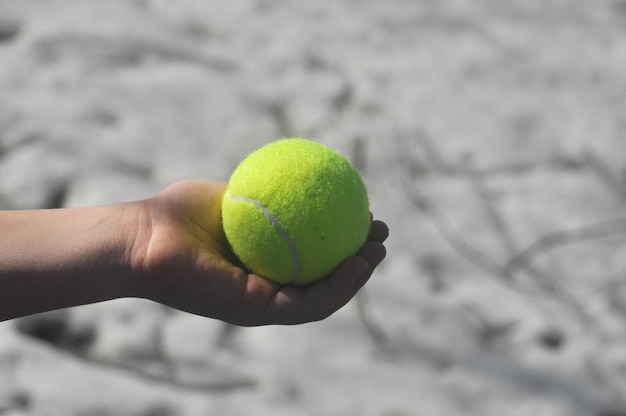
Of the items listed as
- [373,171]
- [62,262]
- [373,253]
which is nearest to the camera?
[62,262]

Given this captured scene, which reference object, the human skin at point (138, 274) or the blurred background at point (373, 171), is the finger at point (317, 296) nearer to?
the human skin at point (138, 274)

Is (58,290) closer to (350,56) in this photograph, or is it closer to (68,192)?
(68,192)

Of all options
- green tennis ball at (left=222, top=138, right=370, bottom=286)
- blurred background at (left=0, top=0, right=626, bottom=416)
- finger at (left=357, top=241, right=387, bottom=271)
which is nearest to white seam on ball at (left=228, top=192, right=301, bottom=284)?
green tennis ball at (left=222, top=138, right=370, bottom=286)

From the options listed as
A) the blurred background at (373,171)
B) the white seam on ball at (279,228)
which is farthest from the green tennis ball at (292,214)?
the blurred background at (373,171)

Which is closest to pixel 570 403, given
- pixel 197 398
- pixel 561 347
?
pixel 561 347

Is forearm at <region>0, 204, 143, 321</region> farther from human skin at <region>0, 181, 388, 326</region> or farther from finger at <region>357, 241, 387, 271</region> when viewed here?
finger at <region>357, 241, 387, 271</region>

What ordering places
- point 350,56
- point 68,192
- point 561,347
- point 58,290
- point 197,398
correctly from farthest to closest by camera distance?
point 350,56 → point 68,192 → point 561,347 → point 197,398 → point 58,290

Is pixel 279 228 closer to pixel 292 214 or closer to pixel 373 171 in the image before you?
pixel 292 214

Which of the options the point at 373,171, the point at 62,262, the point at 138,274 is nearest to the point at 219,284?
the point at 138,274
